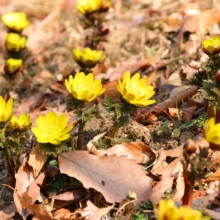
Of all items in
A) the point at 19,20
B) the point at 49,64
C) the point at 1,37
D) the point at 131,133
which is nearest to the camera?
the point at 131,133

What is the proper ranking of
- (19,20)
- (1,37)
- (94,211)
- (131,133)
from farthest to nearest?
(1,37)
(19,20)
(131,133)
(94,211)

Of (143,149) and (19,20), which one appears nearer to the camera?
(143,149)

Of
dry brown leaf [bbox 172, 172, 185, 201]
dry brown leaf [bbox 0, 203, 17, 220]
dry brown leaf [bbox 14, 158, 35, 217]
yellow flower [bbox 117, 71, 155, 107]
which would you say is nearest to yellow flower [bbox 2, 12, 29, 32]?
yellow flower [bbox 117, 71, 155, 107]

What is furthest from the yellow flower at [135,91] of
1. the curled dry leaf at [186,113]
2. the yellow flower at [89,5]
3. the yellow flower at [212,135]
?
the yellow flower at [89,5]

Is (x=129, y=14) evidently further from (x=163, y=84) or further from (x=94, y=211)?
(x=94, y=211)

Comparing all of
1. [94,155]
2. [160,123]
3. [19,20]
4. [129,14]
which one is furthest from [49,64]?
[94,155]

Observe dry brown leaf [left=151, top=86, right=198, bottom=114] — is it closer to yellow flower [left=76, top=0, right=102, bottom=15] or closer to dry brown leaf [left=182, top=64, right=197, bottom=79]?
dry brown leaf [left=182, top=64, right=197, bottom=79]
